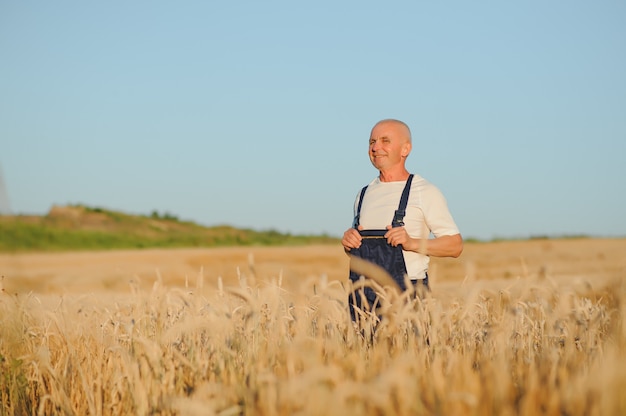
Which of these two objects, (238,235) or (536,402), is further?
(238,235)

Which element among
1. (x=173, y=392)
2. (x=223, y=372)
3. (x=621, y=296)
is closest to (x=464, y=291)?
(x=621, y=296)

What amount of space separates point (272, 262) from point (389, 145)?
15968mm

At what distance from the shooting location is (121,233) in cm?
2655

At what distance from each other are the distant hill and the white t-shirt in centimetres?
2006

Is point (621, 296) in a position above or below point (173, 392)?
above

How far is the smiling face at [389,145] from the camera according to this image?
5.07 m

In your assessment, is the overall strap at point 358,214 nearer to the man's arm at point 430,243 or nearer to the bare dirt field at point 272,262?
the man's arm at point 430,243

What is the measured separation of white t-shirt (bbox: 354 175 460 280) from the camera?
4973mm

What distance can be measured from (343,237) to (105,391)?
1.83 m

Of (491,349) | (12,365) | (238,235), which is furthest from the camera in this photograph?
(238,235)

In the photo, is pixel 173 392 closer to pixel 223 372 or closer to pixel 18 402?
pixel 223 372

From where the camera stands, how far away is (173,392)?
144 inches

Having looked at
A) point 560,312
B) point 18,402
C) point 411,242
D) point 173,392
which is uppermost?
point 411,242

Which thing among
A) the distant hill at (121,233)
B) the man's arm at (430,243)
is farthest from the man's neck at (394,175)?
the distant hill at (121,233)
